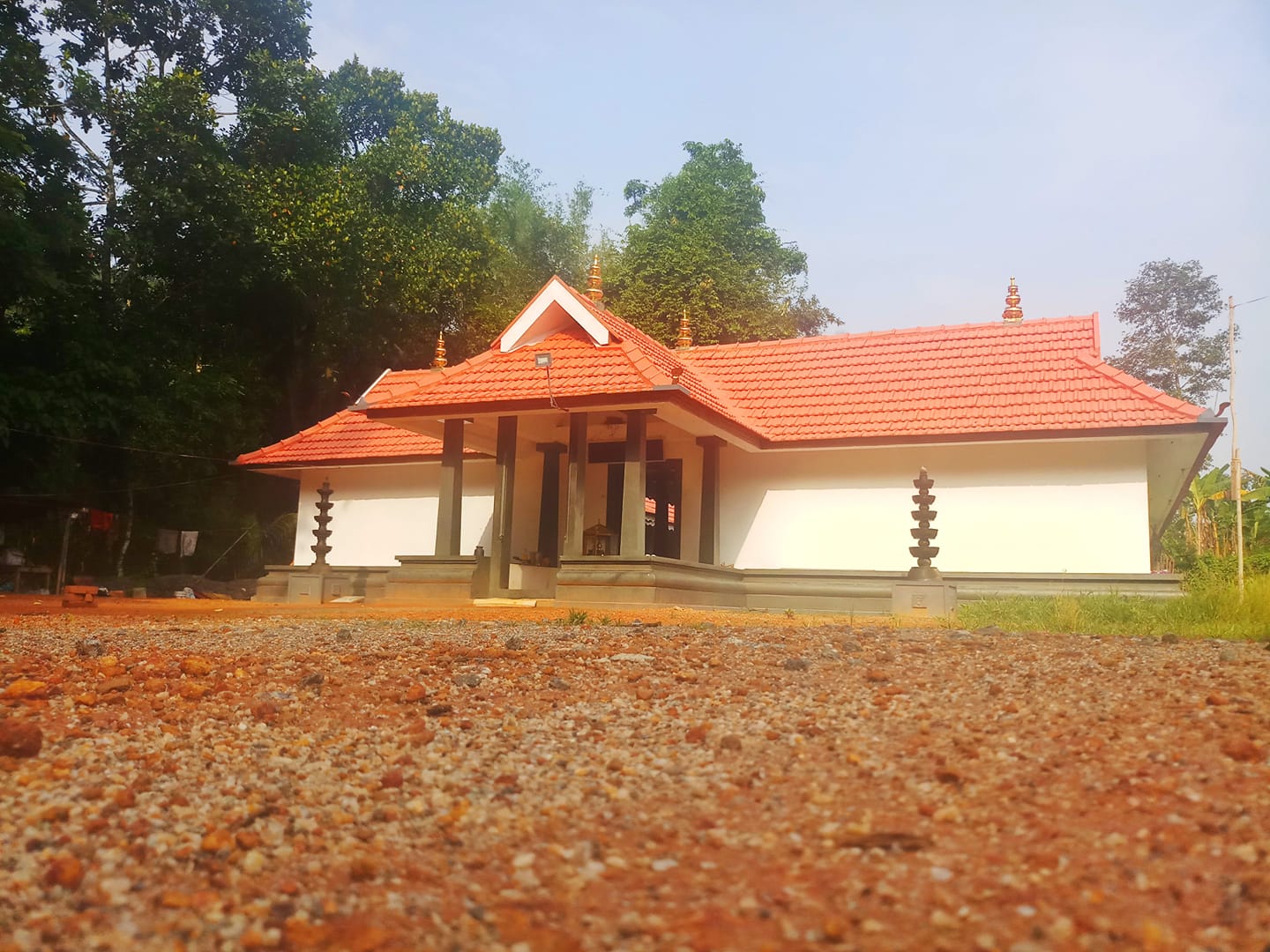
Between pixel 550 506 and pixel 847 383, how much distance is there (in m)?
4.78

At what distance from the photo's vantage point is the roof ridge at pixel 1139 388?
13.0 metres

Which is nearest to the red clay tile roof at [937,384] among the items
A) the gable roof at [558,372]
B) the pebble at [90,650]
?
the gable roof at [558,372]

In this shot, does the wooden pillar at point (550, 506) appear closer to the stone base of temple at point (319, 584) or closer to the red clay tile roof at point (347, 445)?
the red clay tile roof at point (347, 445)

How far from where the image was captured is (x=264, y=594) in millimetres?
16688

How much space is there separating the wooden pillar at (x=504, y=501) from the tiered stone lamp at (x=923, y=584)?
5.03 metres

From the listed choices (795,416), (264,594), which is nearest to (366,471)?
(264,594)

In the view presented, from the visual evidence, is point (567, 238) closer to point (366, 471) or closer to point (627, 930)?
point (366, 471)

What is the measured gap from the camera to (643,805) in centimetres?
332

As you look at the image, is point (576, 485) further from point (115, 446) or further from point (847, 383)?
point (115, 446)

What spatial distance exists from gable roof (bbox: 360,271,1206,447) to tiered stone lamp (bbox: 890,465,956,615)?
172cm

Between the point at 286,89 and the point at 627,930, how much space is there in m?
27.2

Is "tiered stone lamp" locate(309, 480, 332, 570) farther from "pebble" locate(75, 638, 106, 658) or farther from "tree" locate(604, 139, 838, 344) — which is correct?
"tree" locate(604, 139, 838, 344)

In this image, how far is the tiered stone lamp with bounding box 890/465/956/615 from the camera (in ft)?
39.7

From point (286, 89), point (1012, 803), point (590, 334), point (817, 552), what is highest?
point (286, 89)
